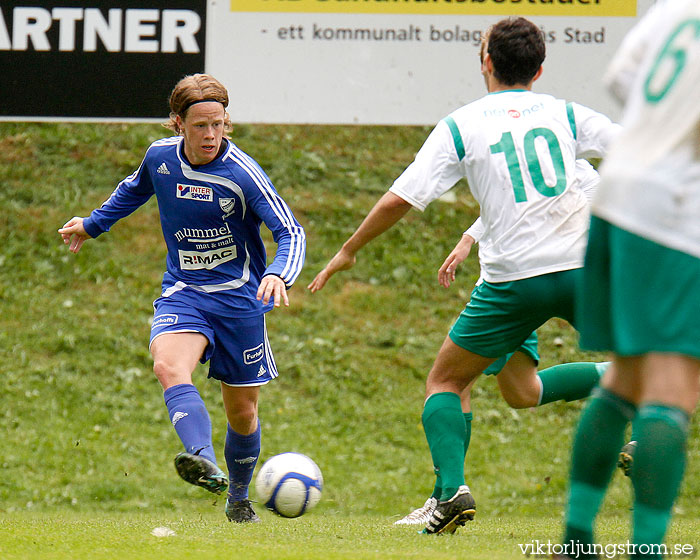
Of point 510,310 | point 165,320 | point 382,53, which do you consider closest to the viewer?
point 510,310

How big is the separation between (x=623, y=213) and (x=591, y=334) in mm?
379

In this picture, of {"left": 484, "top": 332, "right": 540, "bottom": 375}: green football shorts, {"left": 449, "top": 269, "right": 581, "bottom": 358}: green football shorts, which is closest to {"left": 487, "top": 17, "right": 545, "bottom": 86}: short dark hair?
{"left": 449, "top": 269, "right": 581, "bottom": 358}: green football shorts

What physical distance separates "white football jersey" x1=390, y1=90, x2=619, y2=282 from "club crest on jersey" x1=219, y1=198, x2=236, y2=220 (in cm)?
118

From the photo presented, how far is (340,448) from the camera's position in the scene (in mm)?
8195

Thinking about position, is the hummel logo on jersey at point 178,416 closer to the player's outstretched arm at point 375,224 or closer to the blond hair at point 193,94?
the player's outstretched arm at point 375,224

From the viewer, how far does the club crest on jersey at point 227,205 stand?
4992 millimetres

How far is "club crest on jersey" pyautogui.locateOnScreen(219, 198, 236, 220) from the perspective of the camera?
16.4 ft

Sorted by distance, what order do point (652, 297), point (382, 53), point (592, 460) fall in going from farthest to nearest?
point (382, 53) → point (592, 460) → point (652, 297)

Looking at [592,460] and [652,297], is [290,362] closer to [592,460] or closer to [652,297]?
[592,460]

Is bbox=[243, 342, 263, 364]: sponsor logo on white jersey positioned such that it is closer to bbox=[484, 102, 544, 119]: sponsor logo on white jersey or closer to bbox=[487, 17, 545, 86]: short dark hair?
bbox=[484, 102, 544, 119]: sponsor logo on white jersey

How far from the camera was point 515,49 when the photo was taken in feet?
13.7

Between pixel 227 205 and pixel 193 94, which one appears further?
pixel 227 205

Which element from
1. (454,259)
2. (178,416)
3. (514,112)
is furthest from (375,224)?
(178,416)

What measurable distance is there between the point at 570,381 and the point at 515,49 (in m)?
1.88
